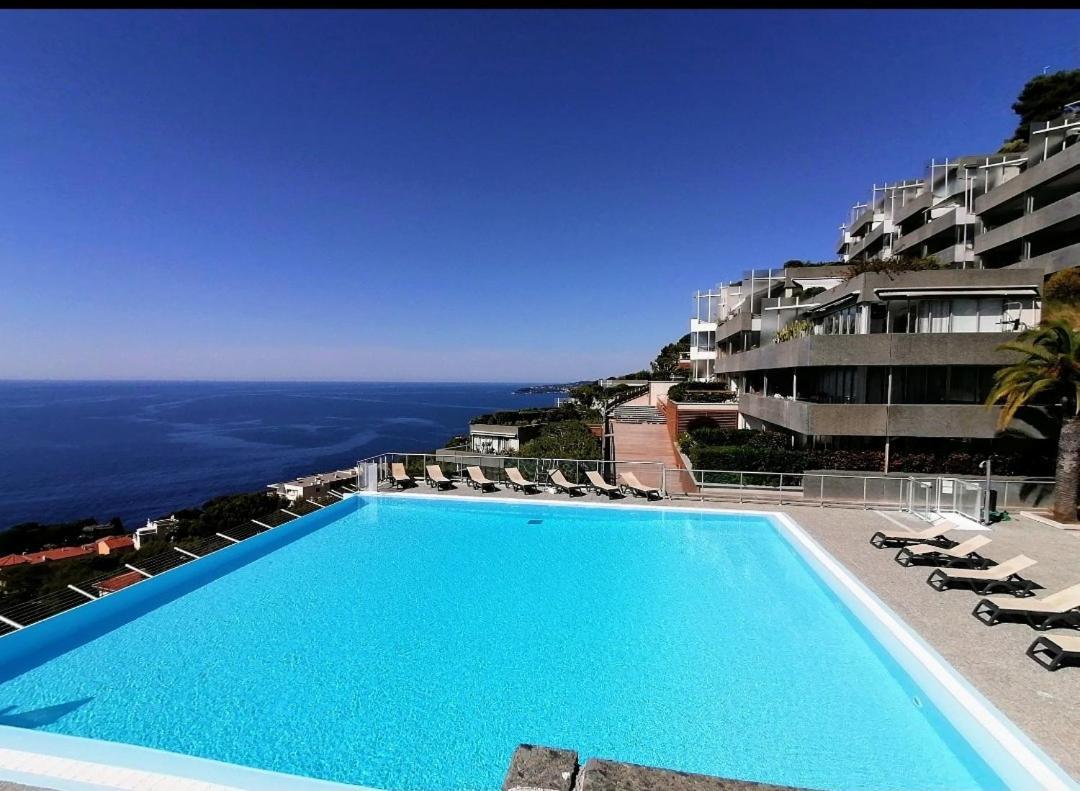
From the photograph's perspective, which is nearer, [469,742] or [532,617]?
[469,742]

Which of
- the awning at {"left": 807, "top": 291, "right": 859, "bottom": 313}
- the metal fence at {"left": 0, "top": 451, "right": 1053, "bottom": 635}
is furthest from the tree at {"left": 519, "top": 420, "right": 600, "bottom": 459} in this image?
the awning at {"left": 807, "top": 291, "right": 859, "bottom": 313}

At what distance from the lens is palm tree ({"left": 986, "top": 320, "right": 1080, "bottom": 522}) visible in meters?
12.2

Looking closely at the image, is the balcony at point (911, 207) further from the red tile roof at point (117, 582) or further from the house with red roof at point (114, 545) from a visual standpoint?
the house with red roof at point (114, 545)

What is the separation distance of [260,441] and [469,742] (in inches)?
4213

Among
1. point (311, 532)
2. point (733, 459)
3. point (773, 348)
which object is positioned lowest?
point (311, 532)

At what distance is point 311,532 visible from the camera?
14188mm

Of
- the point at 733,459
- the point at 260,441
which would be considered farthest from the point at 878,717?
the point at 260,441

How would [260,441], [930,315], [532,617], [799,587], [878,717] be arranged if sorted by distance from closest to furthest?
[878,717] → [532,617] → [799,587] → [930,315] → [260,441]

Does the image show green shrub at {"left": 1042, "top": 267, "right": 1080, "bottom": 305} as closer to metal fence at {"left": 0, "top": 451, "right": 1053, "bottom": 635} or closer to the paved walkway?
metal fence at {"left": 0, "top": 451, "right": 1053, "bottom": 635}

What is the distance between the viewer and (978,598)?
836 centimetres

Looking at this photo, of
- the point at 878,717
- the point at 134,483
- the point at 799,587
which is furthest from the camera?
the point at 134,483

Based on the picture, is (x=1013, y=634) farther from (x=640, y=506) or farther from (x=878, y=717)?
(x=640, y=506)

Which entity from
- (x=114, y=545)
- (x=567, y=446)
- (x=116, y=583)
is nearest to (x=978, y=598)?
(x=567, y=446)

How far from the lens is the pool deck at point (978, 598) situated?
549cm
